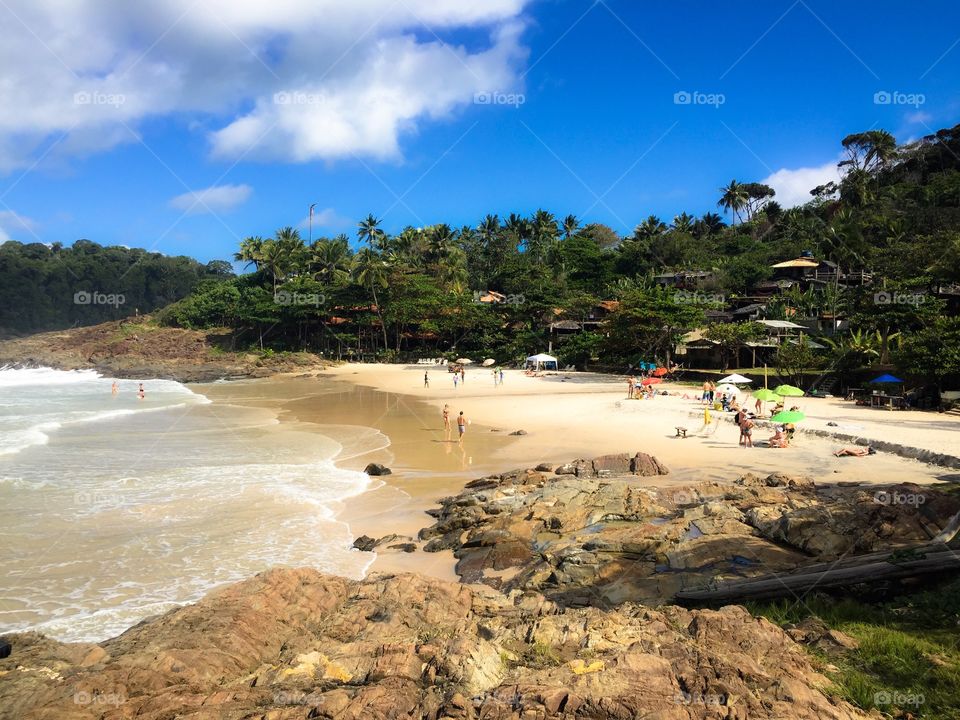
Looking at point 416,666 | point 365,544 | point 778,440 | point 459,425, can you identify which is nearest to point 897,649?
point 416,666

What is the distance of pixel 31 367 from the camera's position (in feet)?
208

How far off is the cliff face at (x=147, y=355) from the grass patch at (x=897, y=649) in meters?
52.6

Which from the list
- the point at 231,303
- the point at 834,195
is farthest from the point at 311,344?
the point at 834,195

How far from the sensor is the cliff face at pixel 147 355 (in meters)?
56.2

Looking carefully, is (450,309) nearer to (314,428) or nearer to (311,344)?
(311,344)

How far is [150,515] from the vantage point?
522 inches

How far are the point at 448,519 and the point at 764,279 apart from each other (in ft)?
195

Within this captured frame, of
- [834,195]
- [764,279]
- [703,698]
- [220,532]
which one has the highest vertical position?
[834,195]

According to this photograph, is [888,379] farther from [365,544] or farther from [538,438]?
[365,544]

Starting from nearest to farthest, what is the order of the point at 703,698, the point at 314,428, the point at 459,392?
the point at 703,698
the point at 314,428
the point at 459,392

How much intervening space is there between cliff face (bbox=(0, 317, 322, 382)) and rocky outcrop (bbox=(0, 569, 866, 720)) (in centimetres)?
4919

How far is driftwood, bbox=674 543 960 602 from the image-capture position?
21.1 ft

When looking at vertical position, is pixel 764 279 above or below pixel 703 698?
above

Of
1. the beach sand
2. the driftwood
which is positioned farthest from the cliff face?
the driftwood
